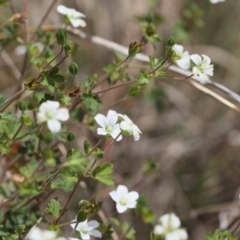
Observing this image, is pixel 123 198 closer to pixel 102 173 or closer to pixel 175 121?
pixel 102 173

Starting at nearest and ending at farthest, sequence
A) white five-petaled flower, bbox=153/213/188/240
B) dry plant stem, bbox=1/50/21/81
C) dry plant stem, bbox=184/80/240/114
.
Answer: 1. white five-petaled flower, bbox=153/213/188/240
2. dry plant stem, bbox=184/80/240/114
3. dry plant stem, bbox=1/50/21/81

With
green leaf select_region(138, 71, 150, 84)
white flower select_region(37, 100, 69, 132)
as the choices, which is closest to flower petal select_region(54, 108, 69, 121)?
white flower select_region(37, 100, 69, 132)

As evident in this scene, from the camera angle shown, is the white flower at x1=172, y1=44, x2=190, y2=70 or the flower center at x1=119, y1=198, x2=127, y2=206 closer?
the flower center at x1=119, y1=198, x2=127, y2=206

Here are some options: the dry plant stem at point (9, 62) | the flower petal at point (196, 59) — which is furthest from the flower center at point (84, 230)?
the dry plant stem at point (9, 62)

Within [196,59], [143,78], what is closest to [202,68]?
[196,59]

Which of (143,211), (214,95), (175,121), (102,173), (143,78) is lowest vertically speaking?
(175,121)

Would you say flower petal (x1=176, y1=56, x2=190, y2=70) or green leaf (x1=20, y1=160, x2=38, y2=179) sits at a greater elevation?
flower petal (x1=176, y1=56, x2=190, y2=70)

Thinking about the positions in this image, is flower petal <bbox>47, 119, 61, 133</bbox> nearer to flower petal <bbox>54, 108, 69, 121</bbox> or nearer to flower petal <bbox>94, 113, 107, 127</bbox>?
flower petal <bbox>54, 108, 69, 121</bbox>

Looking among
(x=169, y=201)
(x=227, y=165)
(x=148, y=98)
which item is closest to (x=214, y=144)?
(x=227, y=165)

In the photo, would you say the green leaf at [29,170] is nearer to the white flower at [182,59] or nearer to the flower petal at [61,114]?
the flower petal at [61,114]
